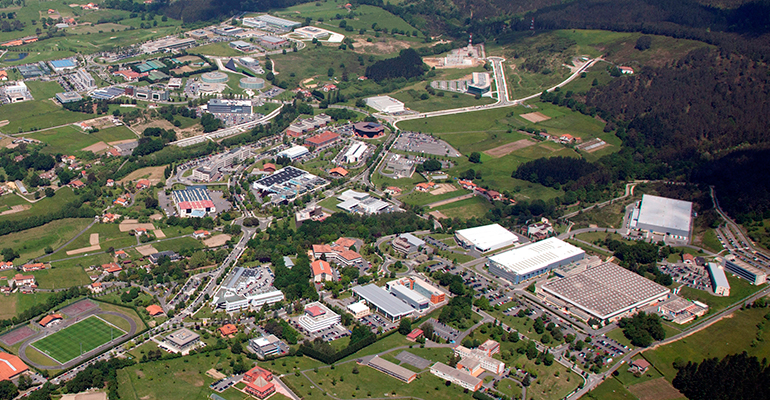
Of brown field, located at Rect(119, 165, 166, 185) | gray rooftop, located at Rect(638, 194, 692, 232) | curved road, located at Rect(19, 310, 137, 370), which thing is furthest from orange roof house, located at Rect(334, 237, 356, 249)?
gray rooftop, located at Rect(638, 194, 692, 232)

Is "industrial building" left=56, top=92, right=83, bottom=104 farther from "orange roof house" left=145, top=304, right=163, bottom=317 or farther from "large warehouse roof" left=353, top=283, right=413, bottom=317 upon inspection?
"large warehouse roof" left=353, top=283, right=413, bottom=317

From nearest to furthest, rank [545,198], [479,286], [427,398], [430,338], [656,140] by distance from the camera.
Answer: [427,398]
[430,338]
[479,286]
[545,198]
[656,140]

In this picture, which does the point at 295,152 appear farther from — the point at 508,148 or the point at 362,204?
the point at 508,148

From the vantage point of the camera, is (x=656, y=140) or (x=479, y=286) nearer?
(x=479, y=286)

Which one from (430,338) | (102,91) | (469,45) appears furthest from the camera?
(469,45)

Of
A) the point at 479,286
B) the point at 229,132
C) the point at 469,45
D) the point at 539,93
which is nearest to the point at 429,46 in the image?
the point at 469,45

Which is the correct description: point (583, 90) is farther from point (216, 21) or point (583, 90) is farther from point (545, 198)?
point (216, 21)

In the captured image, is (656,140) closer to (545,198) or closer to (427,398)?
(545,198)
